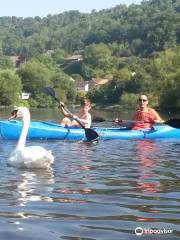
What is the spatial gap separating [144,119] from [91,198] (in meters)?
10.8

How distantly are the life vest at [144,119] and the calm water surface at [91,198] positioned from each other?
5178 mm

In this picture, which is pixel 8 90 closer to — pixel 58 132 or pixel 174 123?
pixel 174 123

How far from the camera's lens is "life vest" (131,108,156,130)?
17.8 m

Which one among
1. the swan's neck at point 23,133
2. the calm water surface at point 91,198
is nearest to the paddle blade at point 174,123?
the calm water surface at point 91,198

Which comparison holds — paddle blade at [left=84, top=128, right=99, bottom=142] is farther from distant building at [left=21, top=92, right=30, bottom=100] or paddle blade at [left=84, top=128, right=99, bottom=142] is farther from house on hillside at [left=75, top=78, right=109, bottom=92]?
house on hillside at [left=75, top=78, right=109, bottom=92]

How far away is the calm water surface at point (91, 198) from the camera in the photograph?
5754 millimetres

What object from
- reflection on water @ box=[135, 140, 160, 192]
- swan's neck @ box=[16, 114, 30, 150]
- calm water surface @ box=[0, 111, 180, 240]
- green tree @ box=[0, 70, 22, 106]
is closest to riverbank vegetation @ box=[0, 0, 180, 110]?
green tree @ box=[0, 70, 22, 106]

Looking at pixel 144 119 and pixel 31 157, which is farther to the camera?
pixel 144 119

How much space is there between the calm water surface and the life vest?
518cm

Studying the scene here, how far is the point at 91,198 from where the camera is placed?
739 cm

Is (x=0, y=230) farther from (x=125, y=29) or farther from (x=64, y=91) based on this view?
(x=125, y=29)

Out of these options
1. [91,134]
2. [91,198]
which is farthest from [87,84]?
[91,198]

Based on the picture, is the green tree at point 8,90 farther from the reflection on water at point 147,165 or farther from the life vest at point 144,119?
the reflection on water at point 147,165

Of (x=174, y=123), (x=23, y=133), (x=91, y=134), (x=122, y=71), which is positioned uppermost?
(x=122, y=71)
